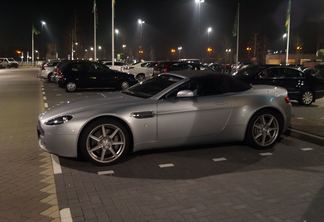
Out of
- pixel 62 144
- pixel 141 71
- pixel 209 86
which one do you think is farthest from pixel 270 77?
pixel 141 71

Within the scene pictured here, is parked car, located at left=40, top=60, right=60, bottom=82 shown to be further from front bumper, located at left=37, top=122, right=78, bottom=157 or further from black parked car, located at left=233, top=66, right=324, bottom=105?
front bumper, located at left=37, top=122, right=78, bottom=157

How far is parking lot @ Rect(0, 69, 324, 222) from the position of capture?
498 centimetres

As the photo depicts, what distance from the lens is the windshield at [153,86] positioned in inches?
306

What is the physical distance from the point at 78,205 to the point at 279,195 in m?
2.48

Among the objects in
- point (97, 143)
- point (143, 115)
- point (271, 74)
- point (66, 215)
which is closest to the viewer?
point (66, 215)

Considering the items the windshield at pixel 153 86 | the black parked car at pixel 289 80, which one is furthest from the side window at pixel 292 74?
the windshield at pixel 153 86

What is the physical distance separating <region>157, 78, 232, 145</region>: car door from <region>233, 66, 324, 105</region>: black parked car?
8523 mm

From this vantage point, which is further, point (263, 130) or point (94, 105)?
point (263, 130)

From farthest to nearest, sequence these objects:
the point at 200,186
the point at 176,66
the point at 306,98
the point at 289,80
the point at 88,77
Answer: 1. the point at 176,66
2. the point at 88,77
3. the point at 289,80
4. the point at 306,98
5. the point at 200,186

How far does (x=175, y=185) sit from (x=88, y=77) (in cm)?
1677

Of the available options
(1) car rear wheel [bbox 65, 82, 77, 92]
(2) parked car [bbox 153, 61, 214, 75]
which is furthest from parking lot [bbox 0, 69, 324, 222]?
(2) parked car [bbox 153, 61, 214, 75]

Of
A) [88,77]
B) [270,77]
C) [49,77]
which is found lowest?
[49,77]

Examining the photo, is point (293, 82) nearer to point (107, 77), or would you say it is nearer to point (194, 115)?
point (107, 77)

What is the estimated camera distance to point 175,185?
597 cm
